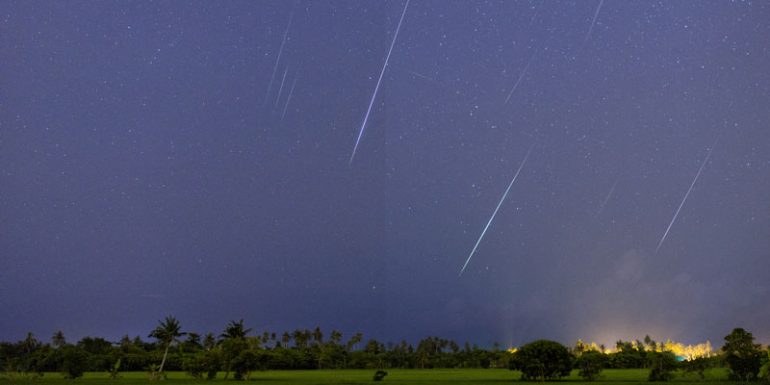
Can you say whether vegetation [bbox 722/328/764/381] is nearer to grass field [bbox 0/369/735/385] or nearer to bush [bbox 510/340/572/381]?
grass field [bbox 0/369/735/385]

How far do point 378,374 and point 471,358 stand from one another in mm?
82353

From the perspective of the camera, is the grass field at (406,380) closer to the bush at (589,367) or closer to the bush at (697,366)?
the bush at (697,366)

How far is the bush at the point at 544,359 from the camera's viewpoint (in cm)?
7638

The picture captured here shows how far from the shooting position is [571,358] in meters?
79.6

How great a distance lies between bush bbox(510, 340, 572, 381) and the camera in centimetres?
7638

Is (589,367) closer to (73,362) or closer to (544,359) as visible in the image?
(544,359)

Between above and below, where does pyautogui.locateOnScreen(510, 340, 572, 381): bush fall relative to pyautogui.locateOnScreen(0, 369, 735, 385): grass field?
above

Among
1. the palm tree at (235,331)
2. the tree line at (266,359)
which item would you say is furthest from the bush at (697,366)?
the palm tree at (235,331)

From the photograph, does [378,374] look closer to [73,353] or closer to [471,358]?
[73,353]

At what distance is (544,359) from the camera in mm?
76625

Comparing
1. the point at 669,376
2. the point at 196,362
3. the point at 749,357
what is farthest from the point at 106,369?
the point at 749,357

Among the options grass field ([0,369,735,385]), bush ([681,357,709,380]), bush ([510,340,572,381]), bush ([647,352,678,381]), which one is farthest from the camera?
bush ([681,357,709,380])

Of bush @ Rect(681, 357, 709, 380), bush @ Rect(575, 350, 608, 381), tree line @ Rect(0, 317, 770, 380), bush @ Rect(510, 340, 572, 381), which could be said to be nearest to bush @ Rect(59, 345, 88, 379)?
tree line @ Rect(0, 317, 770, 380)

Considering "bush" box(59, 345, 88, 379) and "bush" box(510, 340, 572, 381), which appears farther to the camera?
"bush" box(59, 345, 88, 379)
